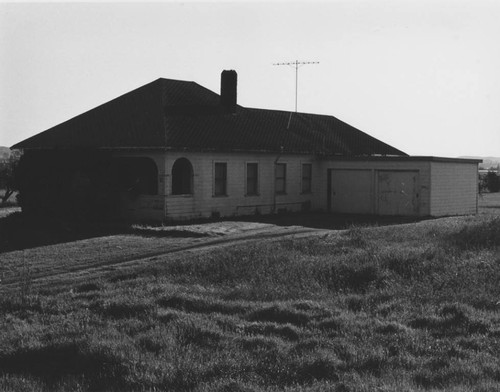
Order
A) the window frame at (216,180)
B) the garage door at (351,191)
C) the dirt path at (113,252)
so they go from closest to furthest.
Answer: the dirt path at (113,252), the window frame at (216,180), the garage door at (351,191)

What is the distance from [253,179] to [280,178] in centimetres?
186

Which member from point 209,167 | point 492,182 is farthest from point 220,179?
point 492,182

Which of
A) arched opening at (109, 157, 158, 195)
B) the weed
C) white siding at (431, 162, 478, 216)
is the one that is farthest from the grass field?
white siding at (431, 162, 478, 216)

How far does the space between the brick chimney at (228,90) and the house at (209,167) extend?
45 mm

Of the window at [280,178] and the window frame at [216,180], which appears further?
the window at [280,178]

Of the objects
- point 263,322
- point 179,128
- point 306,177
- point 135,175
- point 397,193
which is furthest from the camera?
point 306,177

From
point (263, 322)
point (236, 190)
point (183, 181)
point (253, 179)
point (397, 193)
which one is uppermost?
point (253, 179)

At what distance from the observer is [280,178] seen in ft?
111

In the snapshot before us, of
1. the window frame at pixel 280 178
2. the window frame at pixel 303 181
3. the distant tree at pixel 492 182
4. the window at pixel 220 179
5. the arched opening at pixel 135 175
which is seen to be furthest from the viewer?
the distant tree at pixel 492 182

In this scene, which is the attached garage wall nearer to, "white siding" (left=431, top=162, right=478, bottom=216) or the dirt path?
"white siding" (left=431, top=162, right=478, bottom=216)

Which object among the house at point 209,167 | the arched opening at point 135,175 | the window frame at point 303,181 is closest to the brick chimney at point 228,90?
the house at point 209,167

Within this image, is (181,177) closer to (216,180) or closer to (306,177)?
(216,180)

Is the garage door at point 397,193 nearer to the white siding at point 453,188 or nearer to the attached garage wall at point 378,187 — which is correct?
the attached garage wall at point 378,187

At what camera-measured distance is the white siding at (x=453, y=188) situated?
3203 centimetres
